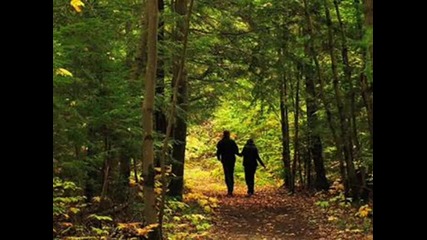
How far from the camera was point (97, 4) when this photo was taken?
35.0 feet

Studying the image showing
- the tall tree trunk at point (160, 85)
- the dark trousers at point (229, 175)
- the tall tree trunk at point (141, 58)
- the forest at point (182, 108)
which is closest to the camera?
the forest at point (182, 108)

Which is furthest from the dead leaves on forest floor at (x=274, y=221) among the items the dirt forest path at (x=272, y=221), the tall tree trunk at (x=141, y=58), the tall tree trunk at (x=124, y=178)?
the tall tree trunk at (x=141, y=58)

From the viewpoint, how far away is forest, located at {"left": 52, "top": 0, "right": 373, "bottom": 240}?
7.68 meters

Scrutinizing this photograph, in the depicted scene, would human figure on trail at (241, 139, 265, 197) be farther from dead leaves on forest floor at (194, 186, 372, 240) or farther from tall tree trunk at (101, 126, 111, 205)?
tall tree trunk at (101, 126, 111, 205)

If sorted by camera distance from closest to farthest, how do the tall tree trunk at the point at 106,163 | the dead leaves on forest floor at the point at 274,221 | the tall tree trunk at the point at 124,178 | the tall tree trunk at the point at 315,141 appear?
the tall tree trunk at the point at 106,163, the tall tree trunk at the point at 124,178, the dead leaves on forest floor at the point at 274,221, the tall tree trunk at the point at 315,141

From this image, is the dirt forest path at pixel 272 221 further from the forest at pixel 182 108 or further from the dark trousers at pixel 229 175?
the dark trousers at pixel 229 175

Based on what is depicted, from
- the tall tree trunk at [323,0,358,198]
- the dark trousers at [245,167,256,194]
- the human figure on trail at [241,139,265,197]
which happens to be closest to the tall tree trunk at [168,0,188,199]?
the tall tree trunk at [323,0,358,198]

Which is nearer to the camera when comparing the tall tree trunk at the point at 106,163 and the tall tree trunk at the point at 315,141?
the tall tree trunk at the point at 106,163

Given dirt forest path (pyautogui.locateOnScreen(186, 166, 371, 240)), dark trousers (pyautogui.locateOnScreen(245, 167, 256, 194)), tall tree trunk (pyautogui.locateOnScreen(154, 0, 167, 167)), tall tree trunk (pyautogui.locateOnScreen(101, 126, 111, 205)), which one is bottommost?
dirt forest path (pyautogui.locateOnScreen(186, 166, 371, 240))

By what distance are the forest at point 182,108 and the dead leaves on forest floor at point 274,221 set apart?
45mm

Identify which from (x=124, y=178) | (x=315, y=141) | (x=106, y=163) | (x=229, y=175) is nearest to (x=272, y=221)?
(x=124, y=178)

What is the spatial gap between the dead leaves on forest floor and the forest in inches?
1.8

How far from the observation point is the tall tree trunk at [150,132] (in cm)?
744
